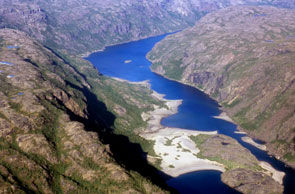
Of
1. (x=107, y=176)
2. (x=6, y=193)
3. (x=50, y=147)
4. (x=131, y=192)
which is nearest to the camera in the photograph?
(x=6, y=193)

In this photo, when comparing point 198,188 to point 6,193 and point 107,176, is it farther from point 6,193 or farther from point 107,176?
point 6,193

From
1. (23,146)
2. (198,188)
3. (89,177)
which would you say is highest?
(23,146)

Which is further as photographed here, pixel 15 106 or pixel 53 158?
pixel 15 106

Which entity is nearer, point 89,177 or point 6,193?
point 6,193

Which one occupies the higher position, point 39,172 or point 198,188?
point 39,172

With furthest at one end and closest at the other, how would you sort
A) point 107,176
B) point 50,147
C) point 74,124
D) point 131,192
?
1. point 74,124
2. point 50,147
3. point 107,176
4. point 131,192

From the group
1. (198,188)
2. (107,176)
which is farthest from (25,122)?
(198,188)

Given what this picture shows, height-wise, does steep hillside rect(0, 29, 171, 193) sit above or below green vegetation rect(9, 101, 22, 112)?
below

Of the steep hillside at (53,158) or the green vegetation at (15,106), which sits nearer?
the steep hillside at (53,158)

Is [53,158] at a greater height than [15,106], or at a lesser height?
lesser

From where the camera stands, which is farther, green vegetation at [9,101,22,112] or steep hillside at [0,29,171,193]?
green vegetation at [9,101,22,112]

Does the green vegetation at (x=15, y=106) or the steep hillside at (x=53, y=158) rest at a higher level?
the green vegetation at (x=15, y=106)
